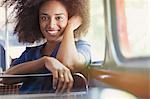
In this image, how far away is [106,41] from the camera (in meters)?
1.25

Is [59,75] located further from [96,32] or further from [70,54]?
[96,32]

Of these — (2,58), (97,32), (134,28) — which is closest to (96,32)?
(97,32)

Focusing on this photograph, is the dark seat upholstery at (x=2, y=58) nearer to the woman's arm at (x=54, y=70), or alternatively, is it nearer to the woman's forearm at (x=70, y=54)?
the woman's arm at (x=54, y=70)

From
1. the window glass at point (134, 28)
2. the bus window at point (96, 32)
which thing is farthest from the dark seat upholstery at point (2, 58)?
the window glass at point (134, 28)

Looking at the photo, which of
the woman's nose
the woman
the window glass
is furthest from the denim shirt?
the window glass

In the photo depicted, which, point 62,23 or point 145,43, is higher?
point 62,23

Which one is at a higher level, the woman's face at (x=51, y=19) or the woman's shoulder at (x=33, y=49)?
the woman's face at (x=51, y=19)

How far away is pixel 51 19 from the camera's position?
1.24 metres

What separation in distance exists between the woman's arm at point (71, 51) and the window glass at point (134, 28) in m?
0.23

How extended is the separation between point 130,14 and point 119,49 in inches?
7.8

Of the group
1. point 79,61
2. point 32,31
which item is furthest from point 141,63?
point 32,31

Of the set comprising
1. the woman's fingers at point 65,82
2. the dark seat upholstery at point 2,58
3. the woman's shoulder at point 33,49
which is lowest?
the woman's fingers at point 65,82

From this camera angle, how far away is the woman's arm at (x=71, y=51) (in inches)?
48.8

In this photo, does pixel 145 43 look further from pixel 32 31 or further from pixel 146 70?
pixel 32 31
